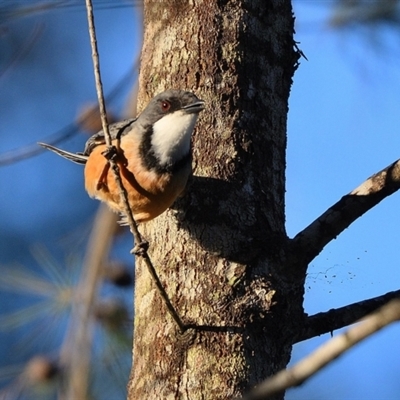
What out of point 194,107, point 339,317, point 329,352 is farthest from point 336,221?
point 329,352

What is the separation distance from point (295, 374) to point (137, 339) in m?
1.99

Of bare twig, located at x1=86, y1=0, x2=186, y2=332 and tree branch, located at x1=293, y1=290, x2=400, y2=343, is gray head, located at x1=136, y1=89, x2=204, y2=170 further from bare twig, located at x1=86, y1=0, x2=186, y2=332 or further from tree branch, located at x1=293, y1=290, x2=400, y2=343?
tree branch, located at x1=293, y1=290, x2=400, y2=343

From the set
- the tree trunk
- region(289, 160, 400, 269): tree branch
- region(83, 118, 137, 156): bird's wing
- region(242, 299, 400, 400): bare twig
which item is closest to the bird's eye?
the tree trunk

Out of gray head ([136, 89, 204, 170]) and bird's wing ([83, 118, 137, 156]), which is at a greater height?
bird's wing ([83, 118, 137, 156])

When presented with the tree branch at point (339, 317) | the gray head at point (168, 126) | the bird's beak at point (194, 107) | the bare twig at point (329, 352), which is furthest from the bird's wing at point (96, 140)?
the bare twig at point (329, 352)

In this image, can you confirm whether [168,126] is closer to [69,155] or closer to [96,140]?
[96,140]

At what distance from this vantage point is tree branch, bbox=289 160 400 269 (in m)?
3.30

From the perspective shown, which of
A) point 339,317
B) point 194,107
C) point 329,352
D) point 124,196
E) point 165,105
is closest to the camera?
point 329,352

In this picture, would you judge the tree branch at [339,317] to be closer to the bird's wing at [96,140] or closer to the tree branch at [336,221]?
the tree branch at [336,221]

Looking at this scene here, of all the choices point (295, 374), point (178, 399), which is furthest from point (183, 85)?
point (295, 374)

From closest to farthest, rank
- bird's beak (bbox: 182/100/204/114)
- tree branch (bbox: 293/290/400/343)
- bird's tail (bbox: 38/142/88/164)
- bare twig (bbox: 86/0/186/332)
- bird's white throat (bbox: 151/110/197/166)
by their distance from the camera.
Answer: bare twig (bbox: 86/0/186/332), tree branch (bbox: 293/290/400/343), bird's beak (bbox: 182/100/204/114), bird's white throat (bbox: 151/110/197/166), bird's tail (bbox: 38/142/88/164)

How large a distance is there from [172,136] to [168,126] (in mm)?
80

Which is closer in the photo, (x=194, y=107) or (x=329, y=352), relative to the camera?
(x=329, y=352)

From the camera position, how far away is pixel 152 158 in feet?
12.6
